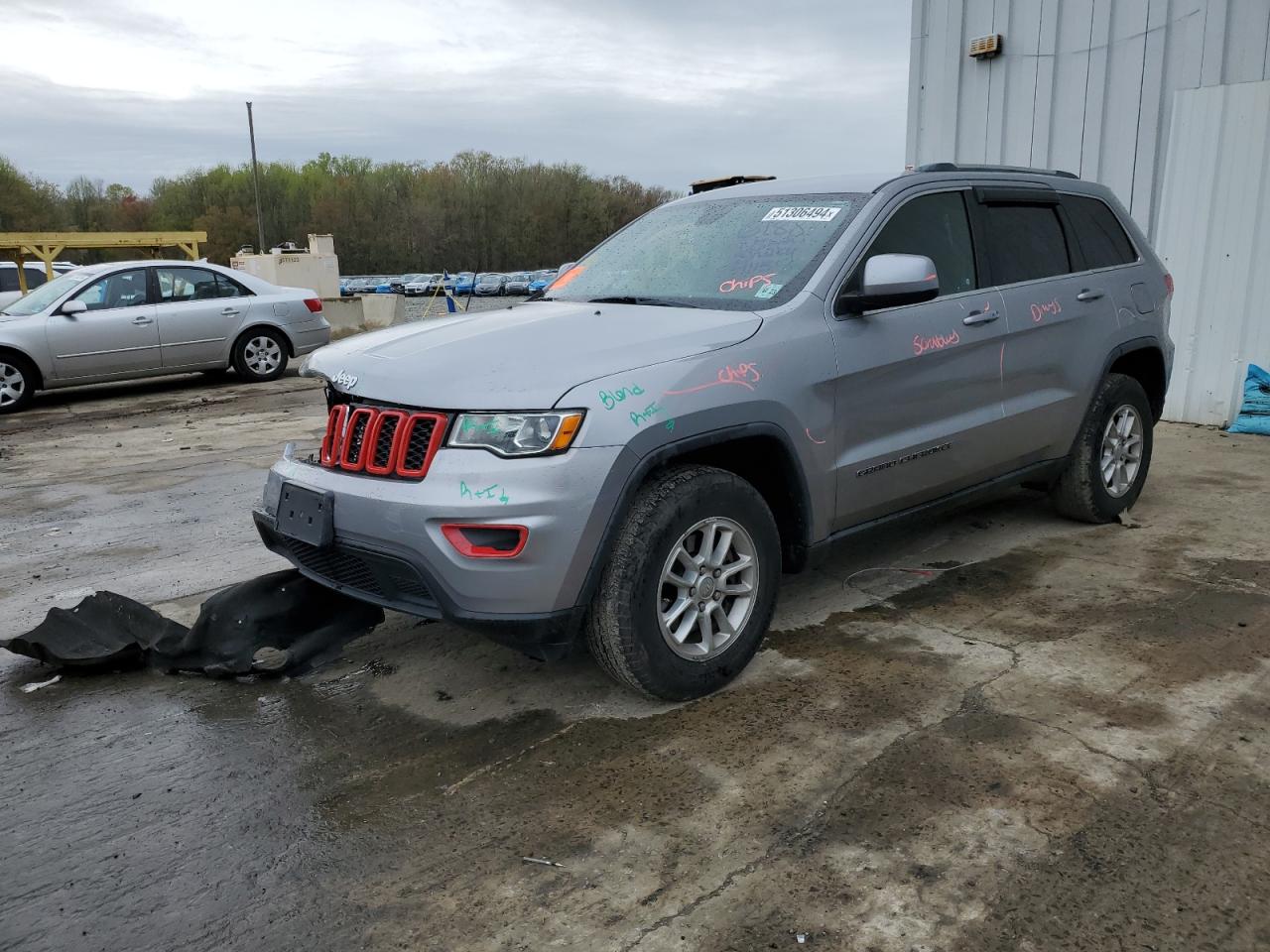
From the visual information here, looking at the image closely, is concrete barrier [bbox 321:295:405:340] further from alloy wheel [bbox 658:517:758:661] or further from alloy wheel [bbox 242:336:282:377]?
alloy wheel [bbox 658:517:758:661]

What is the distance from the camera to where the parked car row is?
1151 inches

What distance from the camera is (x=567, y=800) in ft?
9.98

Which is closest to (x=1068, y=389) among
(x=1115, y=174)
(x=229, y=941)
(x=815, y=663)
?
(x=815, y=663)

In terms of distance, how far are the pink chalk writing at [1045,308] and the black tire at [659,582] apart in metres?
1.99

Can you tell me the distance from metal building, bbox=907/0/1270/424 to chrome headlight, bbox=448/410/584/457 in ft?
23.8

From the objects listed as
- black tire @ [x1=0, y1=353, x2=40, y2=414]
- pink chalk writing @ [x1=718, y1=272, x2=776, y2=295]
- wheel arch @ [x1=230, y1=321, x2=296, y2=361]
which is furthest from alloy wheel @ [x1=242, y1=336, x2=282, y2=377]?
pink chalk writing @ [x1=718, y1=272, x2=776, y2=295]

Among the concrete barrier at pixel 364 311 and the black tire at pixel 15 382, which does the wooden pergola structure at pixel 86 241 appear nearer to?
the concrete barrier at pixel 364 311

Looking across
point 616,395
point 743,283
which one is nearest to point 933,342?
point 743,283

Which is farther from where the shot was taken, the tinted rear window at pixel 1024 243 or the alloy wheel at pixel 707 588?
the tinted rear window at pixel 1024 243

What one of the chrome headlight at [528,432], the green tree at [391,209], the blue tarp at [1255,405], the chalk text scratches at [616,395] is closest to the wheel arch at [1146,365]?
the blue tarp at [1255,405]

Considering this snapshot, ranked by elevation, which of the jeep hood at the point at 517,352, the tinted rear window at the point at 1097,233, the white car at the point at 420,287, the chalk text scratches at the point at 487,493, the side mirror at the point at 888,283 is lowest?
the white car at the point at 420,287

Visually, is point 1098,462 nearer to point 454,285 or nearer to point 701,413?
point 701,413

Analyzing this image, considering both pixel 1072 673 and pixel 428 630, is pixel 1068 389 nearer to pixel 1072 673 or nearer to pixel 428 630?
pixel 1072 673

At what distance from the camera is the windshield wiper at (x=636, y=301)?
4039 mm
